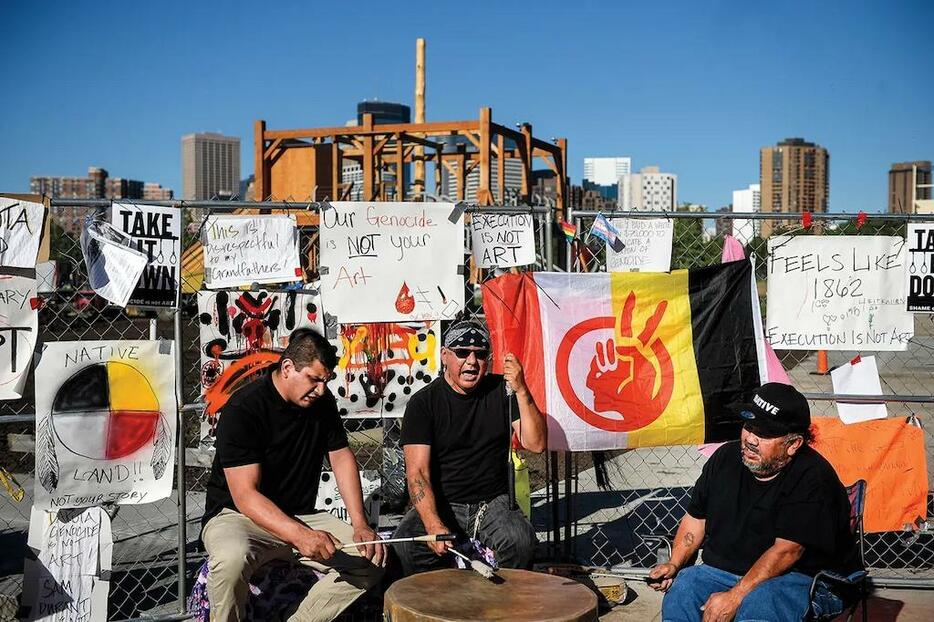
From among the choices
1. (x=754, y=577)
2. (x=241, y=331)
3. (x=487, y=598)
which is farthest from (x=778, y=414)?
(x=241, y=331)

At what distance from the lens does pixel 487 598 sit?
11.7 feet

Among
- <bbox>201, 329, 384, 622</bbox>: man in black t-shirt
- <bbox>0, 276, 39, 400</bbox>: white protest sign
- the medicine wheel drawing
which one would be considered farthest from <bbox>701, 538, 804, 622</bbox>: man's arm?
<bbox>0, 276, 39, 400</bbox>: white protest sign

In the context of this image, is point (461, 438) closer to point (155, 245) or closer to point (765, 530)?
point (765, 530)

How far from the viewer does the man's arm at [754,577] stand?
378 cm

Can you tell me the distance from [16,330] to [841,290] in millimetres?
4550

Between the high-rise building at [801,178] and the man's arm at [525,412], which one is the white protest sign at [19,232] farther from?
the high-rise building at [801,178]

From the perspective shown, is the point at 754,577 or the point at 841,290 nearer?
the point at 754,577

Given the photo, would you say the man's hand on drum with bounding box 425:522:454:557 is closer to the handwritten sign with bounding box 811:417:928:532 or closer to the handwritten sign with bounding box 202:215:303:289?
the handwritten sign with bounding box 202:215:303:289

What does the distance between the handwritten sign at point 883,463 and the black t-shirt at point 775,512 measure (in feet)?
5.64

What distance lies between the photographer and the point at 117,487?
195 inches

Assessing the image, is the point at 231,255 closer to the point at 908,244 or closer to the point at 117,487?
the point at 117,487

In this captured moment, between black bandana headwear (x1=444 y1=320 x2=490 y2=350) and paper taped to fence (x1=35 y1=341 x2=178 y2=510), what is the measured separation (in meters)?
1.48

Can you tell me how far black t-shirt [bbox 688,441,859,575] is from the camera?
383cm

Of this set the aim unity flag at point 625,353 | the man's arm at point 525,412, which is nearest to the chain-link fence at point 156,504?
the aim unity flag at point 625,353
